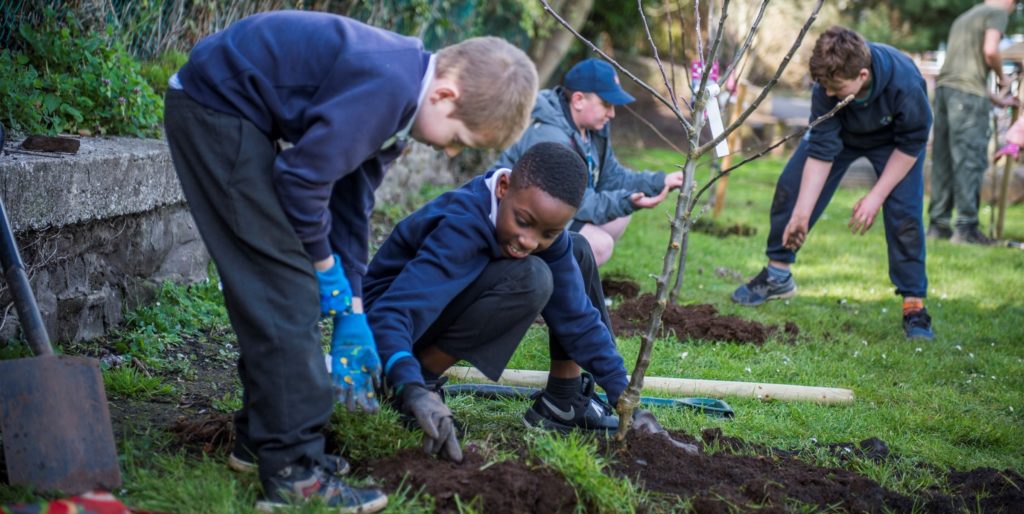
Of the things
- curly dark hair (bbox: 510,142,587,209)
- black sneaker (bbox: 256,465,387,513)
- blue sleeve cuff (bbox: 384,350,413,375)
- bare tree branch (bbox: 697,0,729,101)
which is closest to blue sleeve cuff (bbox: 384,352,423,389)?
blue sleeve cuff (bbox: 384,350,413,375)

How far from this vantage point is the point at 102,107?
450cm

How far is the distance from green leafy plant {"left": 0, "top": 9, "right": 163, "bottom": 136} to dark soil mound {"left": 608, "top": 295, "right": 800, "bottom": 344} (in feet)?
8.26

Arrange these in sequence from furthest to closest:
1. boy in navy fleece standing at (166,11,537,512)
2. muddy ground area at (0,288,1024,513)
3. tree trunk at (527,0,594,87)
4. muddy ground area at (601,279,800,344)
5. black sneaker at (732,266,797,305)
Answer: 1. tree trunk at (527,0,594,87)
2. black sneaker at (732,266,797,305)
3. muddy ground area at (601,279,800,344)
4. muddy ground area at (0,288,1024,513)
5. boy in navy fleece standing at (166,11,537,512)

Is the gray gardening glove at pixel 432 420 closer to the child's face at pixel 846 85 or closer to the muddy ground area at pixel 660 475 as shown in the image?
the muddy ground area at pixel 660 475

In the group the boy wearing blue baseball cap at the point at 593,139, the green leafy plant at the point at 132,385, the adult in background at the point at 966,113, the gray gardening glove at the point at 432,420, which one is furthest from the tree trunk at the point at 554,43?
the gray gardening glove at the point at 432,420

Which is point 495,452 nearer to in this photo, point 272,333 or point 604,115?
point 272,333

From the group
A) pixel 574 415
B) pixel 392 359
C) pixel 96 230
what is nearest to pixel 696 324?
pixel 574 415

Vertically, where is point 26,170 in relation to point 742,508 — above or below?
above

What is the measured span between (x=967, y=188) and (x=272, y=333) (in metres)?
7.85

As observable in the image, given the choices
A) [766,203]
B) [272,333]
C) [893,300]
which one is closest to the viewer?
[272,333]

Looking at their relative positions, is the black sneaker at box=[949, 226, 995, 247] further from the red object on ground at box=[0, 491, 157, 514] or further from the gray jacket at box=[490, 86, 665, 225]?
the red object on ground at box=[0, 491, 157, 514]

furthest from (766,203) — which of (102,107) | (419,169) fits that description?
(102,107)

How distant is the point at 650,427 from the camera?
3268 mm

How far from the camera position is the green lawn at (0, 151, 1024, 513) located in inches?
108
